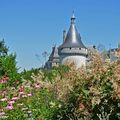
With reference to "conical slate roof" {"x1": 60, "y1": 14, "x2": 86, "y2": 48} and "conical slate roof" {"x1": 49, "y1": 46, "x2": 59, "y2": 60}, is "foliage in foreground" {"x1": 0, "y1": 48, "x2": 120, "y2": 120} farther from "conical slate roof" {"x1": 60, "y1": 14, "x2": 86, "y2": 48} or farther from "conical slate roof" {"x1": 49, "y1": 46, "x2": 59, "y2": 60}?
"conical slate roof" {"x1": 49, "y1": 46, "x2": 59, "y2": 60}

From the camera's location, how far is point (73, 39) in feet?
303

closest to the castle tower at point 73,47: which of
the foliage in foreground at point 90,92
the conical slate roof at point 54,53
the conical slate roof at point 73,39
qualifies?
the conical slate roof at point 73,39

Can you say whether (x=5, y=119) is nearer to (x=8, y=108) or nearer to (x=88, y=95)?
(x=8, y=108)

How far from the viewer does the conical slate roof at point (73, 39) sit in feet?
300

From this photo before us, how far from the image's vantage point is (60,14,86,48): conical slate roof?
300ft

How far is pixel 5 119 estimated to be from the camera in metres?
7.69

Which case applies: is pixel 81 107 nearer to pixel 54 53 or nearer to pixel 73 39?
pixel 73 39

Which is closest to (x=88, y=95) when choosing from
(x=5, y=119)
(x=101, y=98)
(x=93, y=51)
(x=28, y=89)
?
(x=101, y=98)

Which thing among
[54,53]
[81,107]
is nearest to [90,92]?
[81,107]

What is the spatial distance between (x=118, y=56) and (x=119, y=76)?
0.31 meters

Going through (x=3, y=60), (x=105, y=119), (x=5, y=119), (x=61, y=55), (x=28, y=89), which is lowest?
(x=105, y=119)

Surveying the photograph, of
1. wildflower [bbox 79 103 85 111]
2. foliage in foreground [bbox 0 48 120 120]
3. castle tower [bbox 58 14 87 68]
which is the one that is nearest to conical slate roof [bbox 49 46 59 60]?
castle tower [bbox 58 14 87 68]

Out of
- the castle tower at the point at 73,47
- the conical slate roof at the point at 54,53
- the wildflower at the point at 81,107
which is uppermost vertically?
the conical slate roof at the point at 54,53

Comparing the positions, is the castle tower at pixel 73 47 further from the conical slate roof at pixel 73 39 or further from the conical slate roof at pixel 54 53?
the conical slate roof at pixel 54 53
